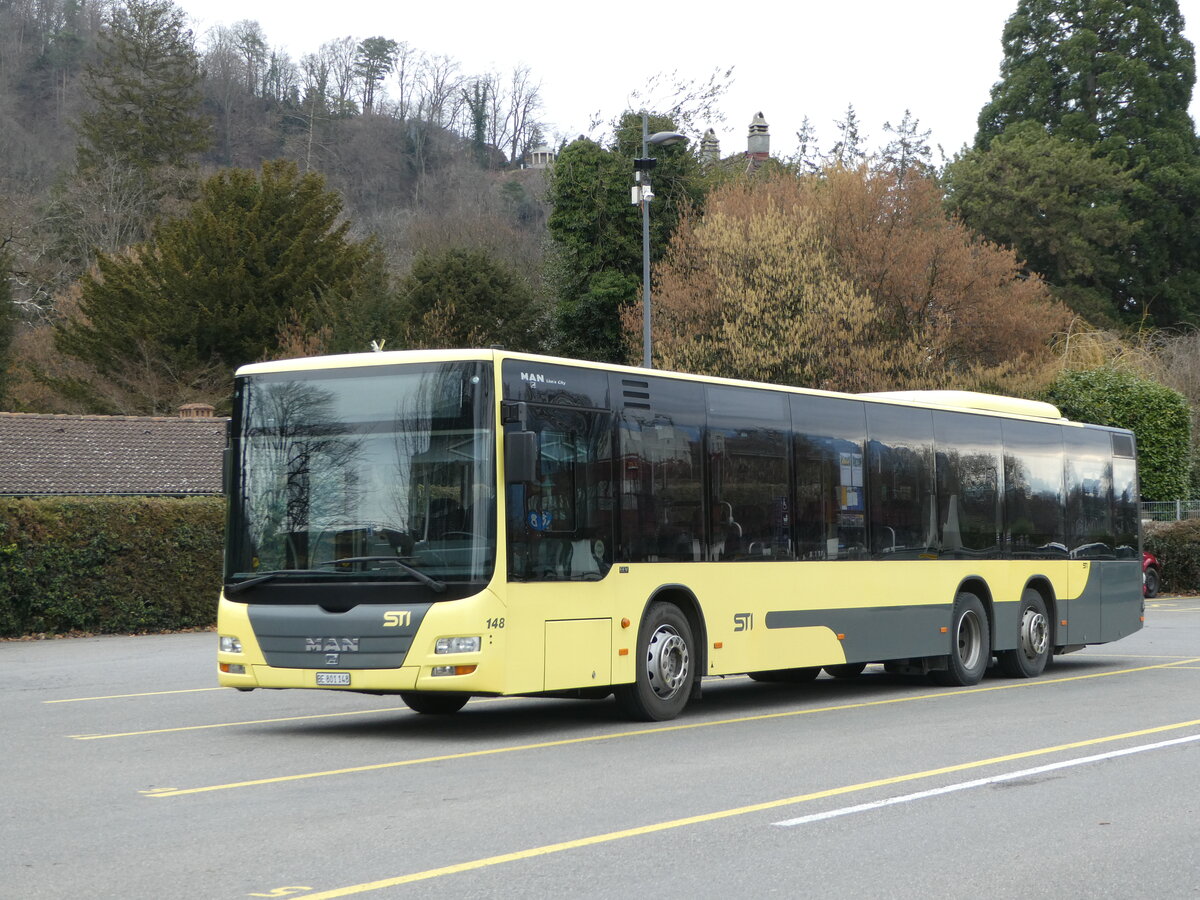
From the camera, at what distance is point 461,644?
1132cm

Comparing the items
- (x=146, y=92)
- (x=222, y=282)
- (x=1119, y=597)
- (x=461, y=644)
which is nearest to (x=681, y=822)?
(x=461, y=644)

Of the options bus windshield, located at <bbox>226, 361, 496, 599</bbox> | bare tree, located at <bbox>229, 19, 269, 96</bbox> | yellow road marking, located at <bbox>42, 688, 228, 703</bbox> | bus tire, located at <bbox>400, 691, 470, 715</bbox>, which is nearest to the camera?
bus windshield, located at <bbox>226, 361, 496, 599</bbox>

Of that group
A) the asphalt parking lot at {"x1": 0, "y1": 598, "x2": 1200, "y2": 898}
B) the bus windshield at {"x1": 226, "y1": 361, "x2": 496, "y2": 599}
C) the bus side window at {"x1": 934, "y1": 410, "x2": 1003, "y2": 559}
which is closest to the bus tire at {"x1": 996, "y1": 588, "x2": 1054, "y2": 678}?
the bus side window at {"x1": 934, "y1": 410, "x2": 1003, "y2": 559}

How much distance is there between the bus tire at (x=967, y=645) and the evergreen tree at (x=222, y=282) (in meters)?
38.0

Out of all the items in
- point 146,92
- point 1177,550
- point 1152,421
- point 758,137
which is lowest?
point 1177,550

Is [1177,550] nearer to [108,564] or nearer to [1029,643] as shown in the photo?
[1029,643]

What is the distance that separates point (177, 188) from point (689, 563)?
61.8 metres

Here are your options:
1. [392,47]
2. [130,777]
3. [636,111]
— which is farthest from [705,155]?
[392,47]

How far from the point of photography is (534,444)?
37.5 ft

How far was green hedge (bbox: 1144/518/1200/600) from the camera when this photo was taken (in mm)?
38531

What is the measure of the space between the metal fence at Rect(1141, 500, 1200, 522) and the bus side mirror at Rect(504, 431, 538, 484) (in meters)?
31.2

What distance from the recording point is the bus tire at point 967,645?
17.1 m

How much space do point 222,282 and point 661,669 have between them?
46735mm

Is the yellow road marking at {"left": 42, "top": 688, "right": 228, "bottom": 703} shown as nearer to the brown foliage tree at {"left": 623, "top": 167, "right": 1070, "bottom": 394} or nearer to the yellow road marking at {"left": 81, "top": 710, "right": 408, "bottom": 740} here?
the yellow road marking at {"left": 81, "top": 710, "right": 408, "bottom": 740}
